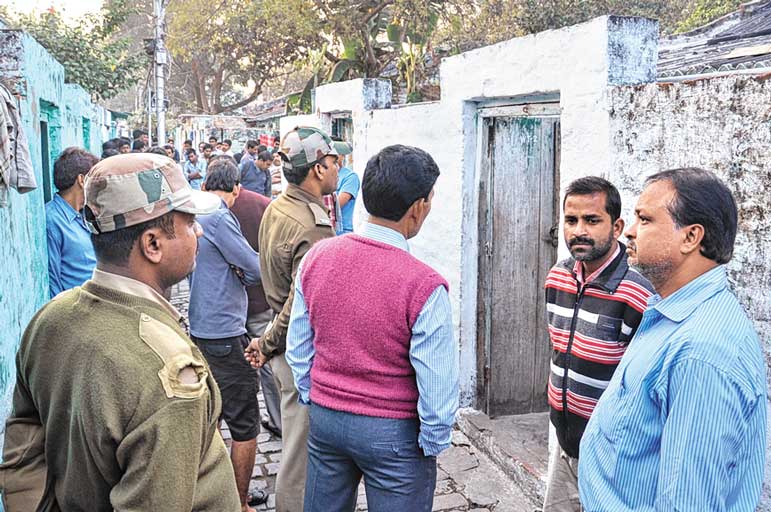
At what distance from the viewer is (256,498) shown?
4.32 metres

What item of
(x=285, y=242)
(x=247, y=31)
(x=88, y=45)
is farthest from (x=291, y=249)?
(x=247, y=31)

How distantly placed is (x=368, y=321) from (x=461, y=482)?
99.8 inches

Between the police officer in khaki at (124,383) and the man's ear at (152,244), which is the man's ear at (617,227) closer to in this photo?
the police officer in khaki at (124,383)

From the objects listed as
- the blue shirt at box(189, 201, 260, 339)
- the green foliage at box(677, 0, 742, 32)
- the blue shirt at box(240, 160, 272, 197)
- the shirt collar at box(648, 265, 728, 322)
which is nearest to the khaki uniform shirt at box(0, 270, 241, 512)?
the shirt collar at box(648, 265, 728, 322)

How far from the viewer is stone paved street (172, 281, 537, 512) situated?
14.3 ft

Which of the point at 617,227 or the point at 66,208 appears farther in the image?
the point at 66,208

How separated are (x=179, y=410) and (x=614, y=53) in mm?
3116

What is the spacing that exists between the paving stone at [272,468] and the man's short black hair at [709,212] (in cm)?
351

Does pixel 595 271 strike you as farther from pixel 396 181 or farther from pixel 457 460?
pixel 457 460

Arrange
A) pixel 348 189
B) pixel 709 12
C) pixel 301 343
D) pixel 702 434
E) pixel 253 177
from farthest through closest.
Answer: pixel 709 12
pixel 253 177
pixel 348 189
pixel 301 343
pixel 702 434

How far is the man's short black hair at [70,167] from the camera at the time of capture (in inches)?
175

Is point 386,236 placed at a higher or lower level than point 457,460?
Result: higher

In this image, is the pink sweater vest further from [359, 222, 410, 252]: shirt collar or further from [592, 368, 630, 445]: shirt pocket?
[592, 368, 630, 445]: shirt pocket

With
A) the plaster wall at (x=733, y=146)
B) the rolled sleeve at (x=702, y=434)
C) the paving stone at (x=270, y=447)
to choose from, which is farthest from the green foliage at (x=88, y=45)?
the rolled sleeve at (x=702, y=434)
